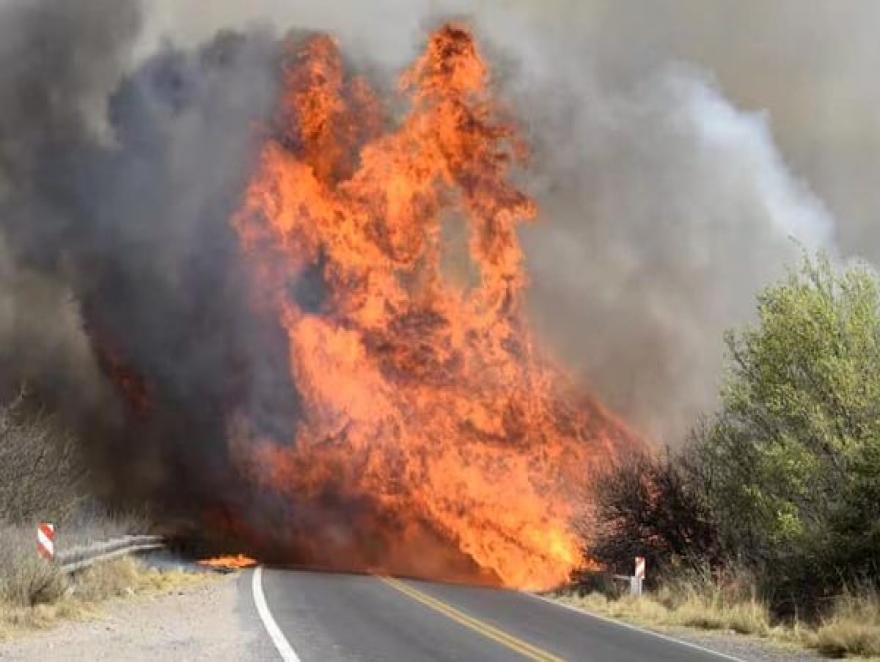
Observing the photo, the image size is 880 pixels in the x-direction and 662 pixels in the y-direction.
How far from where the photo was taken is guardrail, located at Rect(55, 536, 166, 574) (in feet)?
58.6

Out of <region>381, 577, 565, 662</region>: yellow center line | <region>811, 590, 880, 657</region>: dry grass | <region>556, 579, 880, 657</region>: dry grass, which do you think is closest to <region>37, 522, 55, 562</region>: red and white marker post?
<region>381, 577, 565, 662</region>: yellow center line

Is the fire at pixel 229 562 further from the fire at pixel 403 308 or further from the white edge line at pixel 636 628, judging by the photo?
the white edge line at pixel 636 628

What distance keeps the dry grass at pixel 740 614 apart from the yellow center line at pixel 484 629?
3.78m

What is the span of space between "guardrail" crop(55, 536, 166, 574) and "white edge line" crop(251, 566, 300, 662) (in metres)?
2.98

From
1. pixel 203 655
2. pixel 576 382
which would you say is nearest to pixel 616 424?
pixel 576 382

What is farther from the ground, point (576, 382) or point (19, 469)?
point (576, 382)

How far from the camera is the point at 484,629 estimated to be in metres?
15.8

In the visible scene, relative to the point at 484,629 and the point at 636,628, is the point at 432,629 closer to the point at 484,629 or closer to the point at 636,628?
the point at 484,629

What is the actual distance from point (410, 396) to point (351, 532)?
564 centimetres

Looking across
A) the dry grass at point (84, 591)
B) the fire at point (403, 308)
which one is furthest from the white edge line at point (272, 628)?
the fire at point (403, 308)

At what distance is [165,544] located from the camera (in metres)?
29.3

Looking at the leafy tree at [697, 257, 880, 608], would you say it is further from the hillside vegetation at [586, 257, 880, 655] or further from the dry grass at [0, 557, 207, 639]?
the dry grass at [0, 557, 207, 639]

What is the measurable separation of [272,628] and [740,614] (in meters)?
9.36

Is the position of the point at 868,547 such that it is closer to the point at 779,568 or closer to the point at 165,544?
the point at 779,568
